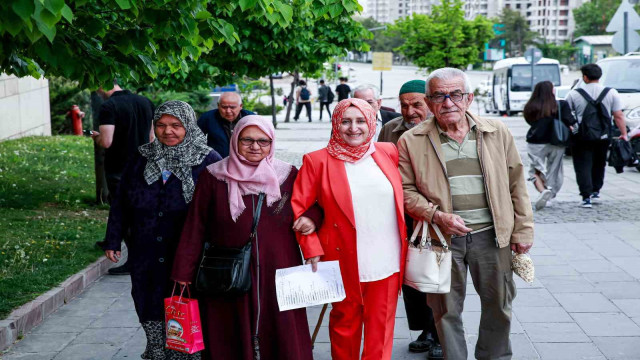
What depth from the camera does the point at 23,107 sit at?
811 inches

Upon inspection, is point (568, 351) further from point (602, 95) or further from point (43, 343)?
point (602, 95)

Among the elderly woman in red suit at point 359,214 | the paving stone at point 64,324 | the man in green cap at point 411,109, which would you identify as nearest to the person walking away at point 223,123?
the paving stone at point 64,324

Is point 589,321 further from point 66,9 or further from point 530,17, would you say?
point 530,17

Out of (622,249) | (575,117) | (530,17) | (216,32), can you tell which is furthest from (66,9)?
(530,17)

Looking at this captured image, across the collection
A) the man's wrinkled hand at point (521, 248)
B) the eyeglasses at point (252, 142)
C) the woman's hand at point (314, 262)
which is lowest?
the woman's hand at point (314, 262)

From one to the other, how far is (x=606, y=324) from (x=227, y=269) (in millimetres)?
3267

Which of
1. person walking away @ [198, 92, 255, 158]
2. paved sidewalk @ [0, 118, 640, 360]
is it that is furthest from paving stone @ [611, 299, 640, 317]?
person walking away @ [198, 92, 255, 158]

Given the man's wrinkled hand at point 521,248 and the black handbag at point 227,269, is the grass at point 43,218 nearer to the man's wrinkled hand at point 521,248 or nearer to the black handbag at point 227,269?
the black handbag at point 227,269

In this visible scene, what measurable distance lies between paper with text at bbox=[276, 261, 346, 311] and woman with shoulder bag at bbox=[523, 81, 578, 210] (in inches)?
283

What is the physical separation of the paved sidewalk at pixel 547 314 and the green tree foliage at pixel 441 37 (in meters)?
32.6

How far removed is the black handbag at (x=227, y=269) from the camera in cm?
425

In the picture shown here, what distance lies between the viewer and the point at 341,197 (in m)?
4.38

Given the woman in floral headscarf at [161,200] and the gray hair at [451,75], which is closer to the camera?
the gray hair at [451,75]

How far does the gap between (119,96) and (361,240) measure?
4.29m
